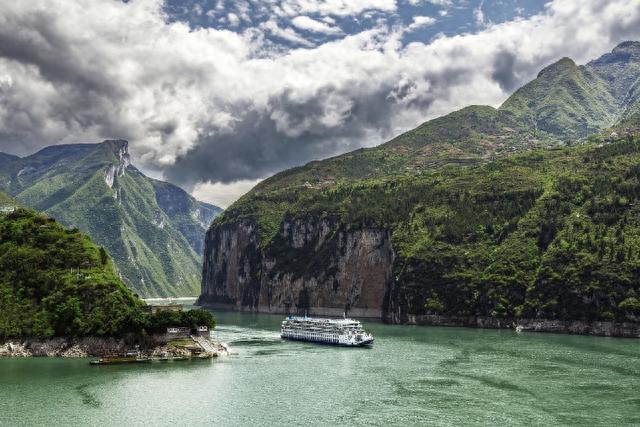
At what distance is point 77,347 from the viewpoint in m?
139

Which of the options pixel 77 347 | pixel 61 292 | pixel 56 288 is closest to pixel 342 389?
pixel 77 347

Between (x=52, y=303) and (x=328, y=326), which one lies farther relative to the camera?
(x=328, y=326)

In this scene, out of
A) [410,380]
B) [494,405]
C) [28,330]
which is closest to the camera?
[494,405]

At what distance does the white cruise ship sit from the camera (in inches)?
6919

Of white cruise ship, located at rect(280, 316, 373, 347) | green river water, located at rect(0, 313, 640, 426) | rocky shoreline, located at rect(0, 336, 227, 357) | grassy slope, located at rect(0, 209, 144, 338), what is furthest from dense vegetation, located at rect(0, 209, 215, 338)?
white cruise ship, located at rect(280, 316, 373, 347)

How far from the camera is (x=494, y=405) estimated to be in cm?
9656

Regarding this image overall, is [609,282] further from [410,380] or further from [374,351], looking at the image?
[410,380]

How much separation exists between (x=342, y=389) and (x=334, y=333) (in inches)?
2920

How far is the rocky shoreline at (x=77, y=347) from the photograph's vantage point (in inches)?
5423

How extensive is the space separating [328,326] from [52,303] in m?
77.9

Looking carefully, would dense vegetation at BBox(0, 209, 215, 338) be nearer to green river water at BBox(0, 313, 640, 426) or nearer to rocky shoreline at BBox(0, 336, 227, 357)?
rocky shoreline at BBox(0, 336, 227, 357)

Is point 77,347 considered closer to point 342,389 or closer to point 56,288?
point 56,288

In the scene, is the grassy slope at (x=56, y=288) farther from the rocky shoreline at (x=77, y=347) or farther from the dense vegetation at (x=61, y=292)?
the rocky shoreline at (x=77, y=347)

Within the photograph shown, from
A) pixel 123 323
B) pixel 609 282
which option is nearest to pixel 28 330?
pixel 123 323
